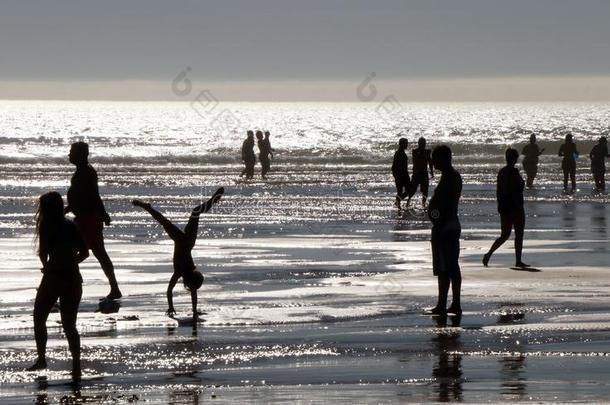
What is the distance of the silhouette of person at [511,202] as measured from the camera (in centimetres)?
1814

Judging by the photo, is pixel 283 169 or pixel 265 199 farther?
pixel 283 169

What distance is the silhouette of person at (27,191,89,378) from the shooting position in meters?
10.5

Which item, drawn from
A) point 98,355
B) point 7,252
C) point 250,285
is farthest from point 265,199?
point 98,355

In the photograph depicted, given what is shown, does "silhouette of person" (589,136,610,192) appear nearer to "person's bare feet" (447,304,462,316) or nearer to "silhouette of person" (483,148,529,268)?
"silhouette of person" (483,148,529,268)

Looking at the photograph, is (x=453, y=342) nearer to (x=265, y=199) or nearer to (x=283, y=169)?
(x=265, y=199)

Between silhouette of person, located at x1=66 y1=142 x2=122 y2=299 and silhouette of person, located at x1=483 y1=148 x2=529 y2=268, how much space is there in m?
5.71

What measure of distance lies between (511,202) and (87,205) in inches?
245

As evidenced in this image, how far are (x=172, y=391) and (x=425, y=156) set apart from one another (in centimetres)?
2141

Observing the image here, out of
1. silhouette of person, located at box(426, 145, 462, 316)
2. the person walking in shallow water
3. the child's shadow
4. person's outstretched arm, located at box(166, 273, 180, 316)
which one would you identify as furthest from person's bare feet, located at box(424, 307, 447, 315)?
the person walking in shallow water

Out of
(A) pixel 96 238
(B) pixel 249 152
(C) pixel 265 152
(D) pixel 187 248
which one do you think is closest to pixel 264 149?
(C) pixel 265 152

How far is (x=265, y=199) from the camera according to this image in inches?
1420

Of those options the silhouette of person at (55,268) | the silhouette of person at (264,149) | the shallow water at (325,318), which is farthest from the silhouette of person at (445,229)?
the silhouette of person at (264,149)

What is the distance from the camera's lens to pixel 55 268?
10.5 meters

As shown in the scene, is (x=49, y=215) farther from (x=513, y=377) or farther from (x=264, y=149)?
(x=264, y=149)
